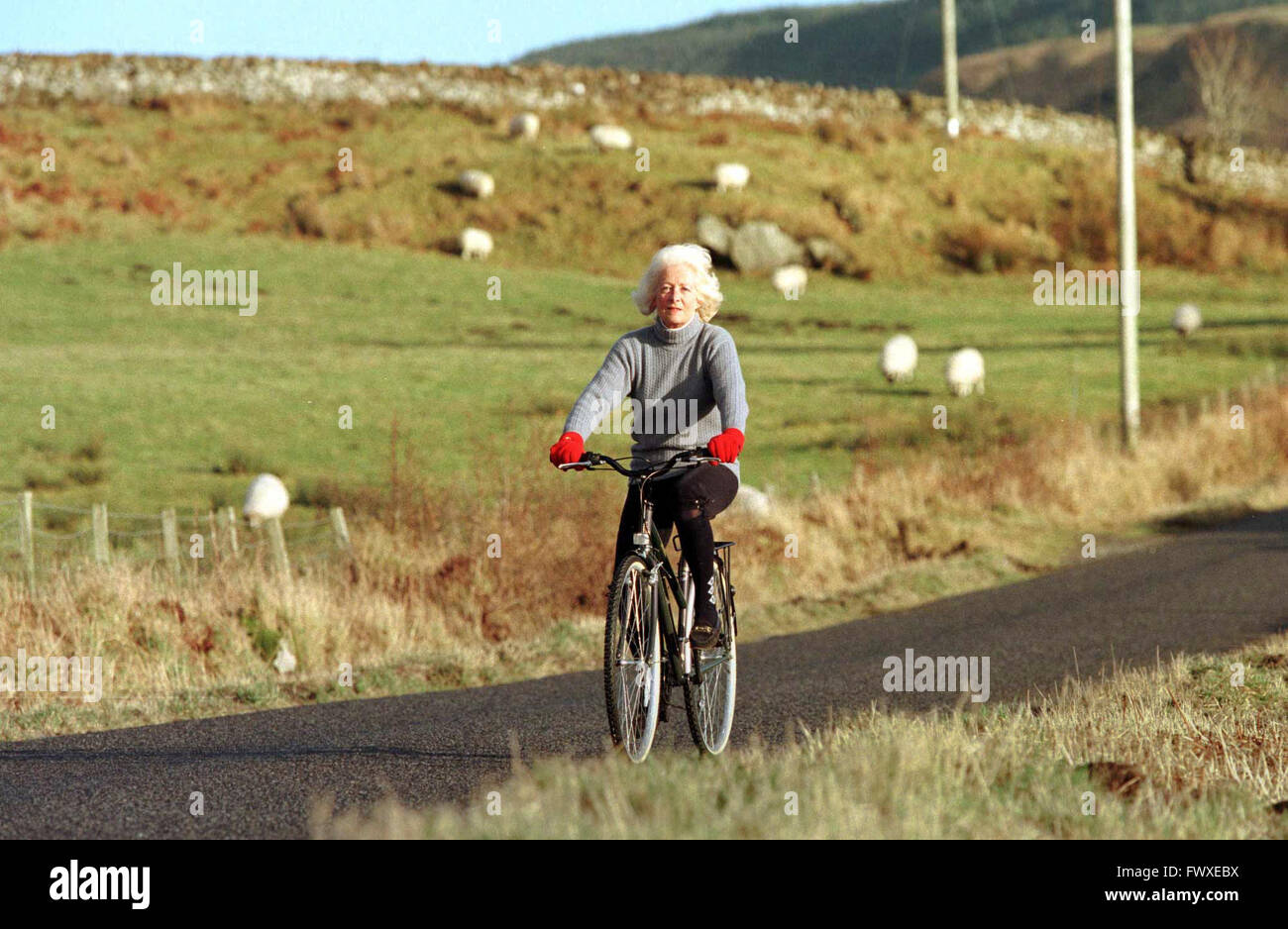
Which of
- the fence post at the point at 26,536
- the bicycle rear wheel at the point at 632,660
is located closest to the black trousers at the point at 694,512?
the bicycle rear wheel at the point at 632,660

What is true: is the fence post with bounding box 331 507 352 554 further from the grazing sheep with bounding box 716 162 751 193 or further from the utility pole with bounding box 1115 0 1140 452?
the grazing sheep with bounding box 716 162 751 193

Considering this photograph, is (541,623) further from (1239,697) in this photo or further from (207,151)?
(207,151)

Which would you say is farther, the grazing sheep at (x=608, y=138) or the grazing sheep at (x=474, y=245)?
the grazing sheep at (x=608, y=138)

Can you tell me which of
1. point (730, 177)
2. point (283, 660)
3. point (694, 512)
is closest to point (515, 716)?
point (694, 512)

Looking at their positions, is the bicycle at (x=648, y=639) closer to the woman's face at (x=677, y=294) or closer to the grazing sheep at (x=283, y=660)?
the woman's face at (x=677, y=294)

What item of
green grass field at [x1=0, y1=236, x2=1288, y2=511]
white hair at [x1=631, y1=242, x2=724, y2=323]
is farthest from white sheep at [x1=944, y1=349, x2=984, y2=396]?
white hair at [x1=631, y1=242, x2=724, y2=323]

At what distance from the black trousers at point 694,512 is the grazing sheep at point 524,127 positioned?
1998 inches

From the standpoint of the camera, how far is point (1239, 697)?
8.66m

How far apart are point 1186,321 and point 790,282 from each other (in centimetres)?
1067

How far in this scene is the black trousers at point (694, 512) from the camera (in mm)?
6953

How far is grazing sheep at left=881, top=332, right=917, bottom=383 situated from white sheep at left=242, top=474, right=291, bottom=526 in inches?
567

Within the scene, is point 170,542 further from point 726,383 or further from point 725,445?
point 725,445
